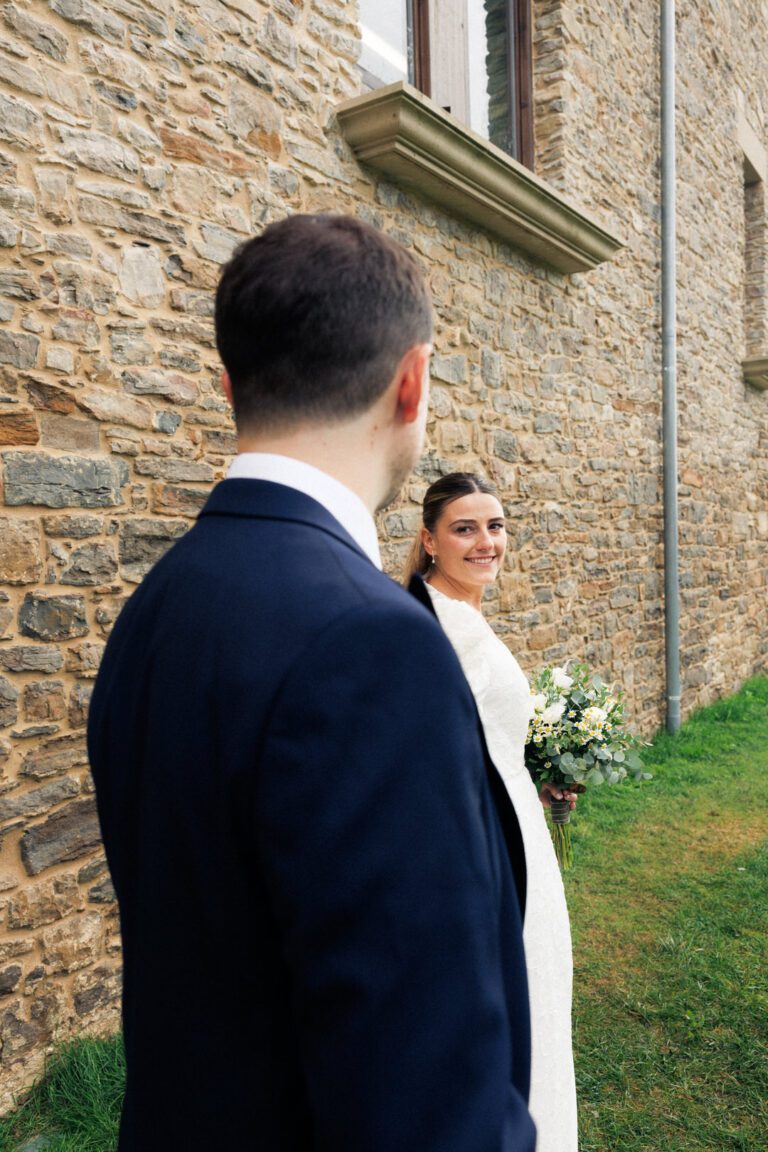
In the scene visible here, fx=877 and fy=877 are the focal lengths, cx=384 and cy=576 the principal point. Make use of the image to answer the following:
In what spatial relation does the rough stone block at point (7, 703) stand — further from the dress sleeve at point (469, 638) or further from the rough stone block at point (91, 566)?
the dress sleeve at point (469, 638)

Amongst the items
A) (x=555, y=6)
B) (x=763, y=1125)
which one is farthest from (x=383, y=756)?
(x=555, y=6)

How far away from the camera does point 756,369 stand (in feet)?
33.2

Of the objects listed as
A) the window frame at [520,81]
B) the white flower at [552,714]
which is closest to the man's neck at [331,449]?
the white flower at [552,714]

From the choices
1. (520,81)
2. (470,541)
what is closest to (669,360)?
(520,81)

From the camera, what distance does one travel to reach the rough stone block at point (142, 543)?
10.8 feet

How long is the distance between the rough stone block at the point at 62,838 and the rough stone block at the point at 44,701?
0.33 m

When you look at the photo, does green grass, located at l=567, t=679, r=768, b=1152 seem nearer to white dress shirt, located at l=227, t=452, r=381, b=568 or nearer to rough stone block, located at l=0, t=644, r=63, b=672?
rough stone block, located at l=0, t=644, r=63, b=672

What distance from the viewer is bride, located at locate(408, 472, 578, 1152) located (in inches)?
73.2

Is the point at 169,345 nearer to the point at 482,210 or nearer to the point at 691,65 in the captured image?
the point at 482,210

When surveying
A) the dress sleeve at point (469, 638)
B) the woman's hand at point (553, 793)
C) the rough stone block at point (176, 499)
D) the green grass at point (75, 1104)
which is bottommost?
the green grass at point (75, 1104)

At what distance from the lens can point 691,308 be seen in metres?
8.63

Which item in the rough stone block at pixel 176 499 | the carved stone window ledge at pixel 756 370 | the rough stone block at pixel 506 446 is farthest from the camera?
the carved stone window ledge at pixel 756 370

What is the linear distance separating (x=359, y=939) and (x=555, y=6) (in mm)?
7056

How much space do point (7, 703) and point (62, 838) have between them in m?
0.52
